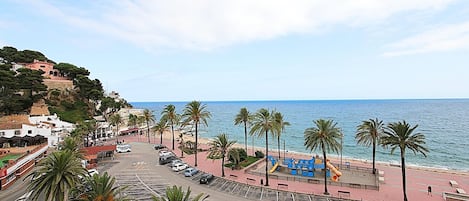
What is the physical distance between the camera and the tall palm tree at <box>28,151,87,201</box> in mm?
17219

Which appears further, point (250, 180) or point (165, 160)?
point (165, 160)

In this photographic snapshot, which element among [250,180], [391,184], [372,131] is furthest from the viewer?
[372,131]

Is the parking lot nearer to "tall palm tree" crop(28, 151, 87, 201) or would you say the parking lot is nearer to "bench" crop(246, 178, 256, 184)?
"bench" crop(246, 178, 256, 184)

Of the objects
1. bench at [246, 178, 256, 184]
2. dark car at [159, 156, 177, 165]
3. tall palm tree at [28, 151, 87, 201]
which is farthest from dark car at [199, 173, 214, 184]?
tall palm tree at [28, 151, 87, 201]

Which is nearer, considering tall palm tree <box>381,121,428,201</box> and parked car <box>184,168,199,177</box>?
tall palm tree <box>381,121,428,201</box>

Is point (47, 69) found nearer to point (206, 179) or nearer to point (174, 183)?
point (174, 183)

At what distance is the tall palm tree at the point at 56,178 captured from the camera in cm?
1722

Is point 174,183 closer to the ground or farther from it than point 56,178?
closer to the ground

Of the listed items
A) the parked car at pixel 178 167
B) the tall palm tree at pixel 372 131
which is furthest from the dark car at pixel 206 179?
the tall palm tree at pixel 372 131

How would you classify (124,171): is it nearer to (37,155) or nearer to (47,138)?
(37,155)

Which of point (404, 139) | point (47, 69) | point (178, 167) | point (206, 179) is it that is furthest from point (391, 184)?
point (47, 69)

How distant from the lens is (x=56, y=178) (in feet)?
56.5

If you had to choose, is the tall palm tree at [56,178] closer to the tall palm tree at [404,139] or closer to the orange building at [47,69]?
the tall palm tree at [404,139]

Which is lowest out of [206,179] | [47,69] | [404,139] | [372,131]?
[206,179]
